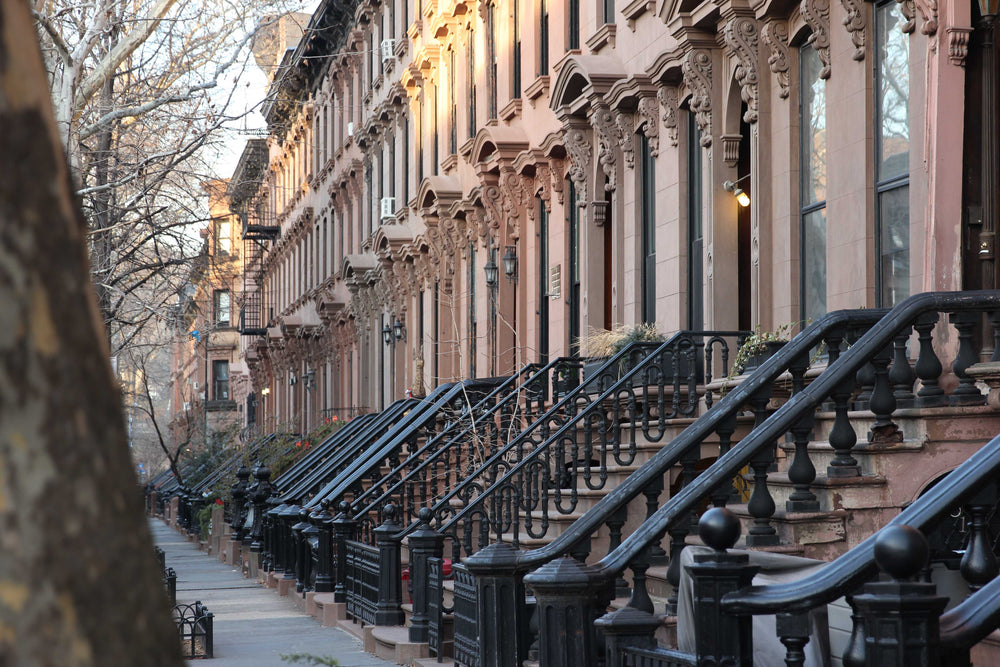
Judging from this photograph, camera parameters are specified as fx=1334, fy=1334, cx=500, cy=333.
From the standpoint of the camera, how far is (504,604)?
892 centimetres

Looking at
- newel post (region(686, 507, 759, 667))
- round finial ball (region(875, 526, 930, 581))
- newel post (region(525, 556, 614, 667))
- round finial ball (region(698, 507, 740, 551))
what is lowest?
newel post (region(525, 556, 614, 667))

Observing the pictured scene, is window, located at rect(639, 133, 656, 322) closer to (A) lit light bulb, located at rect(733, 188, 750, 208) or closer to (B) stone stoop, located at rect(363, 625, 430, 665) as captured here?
(A) lit light bulb, located at rect(733, 188, 750, 208)

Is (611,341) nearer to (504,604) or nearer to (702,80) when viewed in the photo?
(702,80)

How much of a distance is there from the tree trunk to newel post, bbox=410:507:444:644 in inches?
369

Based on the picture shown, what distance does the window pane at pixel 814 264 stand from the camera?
12188 millimetres

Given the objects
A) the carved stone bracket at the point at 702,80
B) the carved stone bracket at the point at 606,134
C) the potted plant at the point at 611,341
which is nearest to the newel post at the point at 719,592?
the potted plant at the point at 611,341

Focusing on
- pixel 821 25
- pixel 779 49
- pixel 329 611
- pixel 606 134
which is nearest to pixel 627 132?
pixel 606 134

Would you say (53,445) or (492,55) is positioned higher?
(492,55)

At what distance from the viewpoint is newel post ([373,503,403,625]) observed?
13.0 metres

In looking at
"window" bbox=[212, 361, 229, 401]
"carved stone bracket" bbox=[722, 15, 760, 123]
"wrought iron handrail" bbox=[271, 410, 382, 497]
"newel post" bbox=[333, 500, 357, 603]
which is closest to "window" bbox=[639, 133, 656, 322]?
"carved stone bracket" bbox=[722, 15, 760, 123]

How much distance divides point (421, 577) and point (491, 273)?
1036 cm

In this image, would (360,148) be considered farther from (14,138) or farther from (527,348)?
(14,138)

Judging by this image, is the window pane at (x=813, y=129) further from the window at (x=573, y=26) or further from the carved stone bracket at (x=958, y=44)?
the window at (x=573, y=26)

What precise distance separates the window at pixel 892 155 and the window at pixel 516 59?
11059 mm
